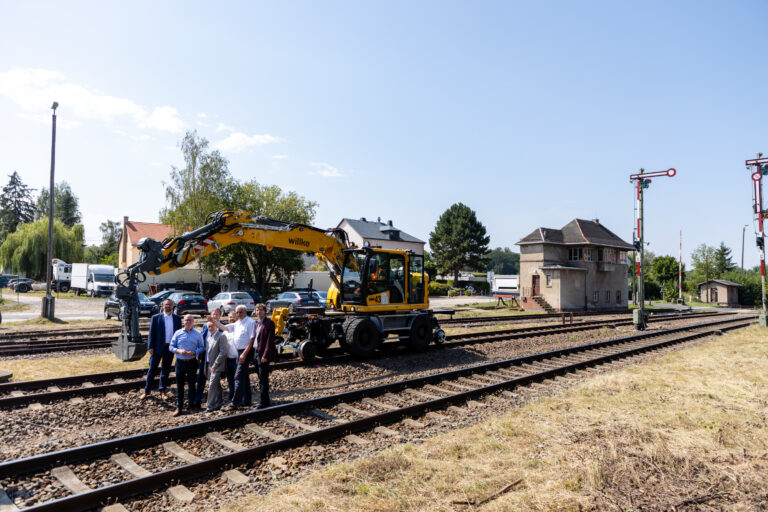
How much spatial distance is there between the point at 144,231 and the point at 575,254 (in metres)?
49.3

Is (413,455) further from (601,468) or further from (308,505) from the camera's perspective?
(601,468)

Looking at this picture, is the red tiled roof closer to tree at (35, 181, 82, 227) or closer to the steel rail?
tree at (35, 181, 82, 227)

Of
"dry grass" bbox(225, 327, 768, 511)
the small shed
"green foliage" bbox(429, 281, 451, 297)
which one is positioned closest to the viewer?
"dry grass" bbox(225, 327, 768, 511)

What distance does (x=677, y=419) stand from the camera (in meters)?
7.71

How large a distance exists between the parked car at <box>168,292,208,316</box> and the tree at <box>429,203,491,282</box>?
157ft

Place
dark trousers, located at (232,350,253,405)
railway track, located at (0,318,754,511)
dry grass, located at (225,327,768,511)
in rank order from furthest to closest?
dark trousers, located at (232,350,253,405) < railway track, located at (0,318,754,511) < dry grass, located at (225,327,768,511)

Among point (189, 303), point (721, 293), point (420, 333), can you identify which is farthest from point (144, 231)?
point (721, 293)

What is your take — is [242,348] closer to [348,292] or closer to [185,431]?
[185,431]

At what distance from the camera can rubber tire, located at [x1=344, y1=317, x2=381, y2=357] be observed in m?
12.6

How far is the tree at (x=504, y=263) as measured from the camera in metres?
155

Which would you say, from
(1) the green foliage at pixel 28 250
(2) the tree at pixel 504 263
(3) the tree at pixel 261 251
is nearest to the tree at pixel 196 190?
(3) the tree at pixel 261 251

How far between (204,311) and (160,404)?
67.4ft

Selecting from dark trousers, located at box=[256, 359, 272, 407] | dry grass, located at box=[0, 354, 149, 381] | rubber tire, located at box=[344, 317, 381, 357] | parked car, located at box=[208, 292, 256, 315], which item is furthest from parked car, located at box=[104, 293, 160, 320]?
dark trousers, located at box=[256, 359, 272, 407]

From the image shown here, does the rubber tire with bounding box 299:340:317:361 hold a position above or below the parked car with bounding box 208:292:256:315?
below
